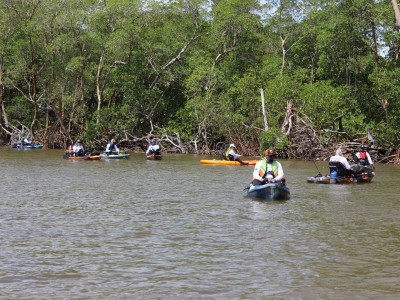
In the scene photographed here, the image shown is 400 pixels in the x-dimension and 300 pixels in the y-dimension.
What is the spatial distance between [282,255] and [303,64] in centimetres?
3825

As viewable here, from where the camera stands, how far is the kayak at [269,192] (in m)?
17.0

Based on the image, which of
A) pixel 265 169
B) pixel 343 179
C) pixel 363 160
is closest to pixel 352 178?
pixel 343 179

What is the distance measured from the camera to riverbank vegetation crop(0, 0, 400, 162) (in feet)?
129

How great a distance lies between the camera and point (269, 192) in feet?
56.2

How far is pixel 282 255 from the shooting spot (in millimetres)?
10070

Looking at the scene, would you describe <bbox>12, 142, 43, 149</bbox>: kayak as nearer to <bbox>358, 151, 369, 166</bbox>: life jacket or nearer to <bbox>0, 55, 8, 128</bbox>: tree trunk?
<bbox>0, 55, 8, 128</bbox>: tree trunk

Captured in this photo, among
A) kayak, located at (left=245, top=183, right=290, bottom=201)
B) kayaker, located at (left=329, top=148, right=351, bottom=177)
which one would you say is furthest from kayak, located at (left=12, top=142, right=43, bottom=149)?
kayak, located at (left=245, top=183, right=290, bottom=201)

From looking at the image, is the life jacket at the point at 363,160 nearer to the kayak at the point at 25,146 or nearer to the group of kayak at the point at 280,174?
the group of kayak at the point at 280,174

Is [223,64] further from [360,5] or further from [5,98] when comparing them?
[5,98]

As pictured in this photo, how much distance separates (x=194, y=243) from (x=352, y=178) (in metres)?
13.0

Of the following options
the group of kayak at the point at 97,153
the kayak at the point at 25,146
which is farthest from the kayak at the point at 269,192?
the kayak at the point at 25,146

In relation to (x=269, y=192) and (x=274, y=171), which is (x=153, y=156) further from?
(x=269, y=192)

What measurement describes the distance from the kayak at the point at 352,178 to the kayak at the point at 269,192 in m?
4.94

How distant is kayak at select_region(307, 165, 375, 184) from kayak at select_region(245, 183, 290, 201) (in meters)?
4.94
